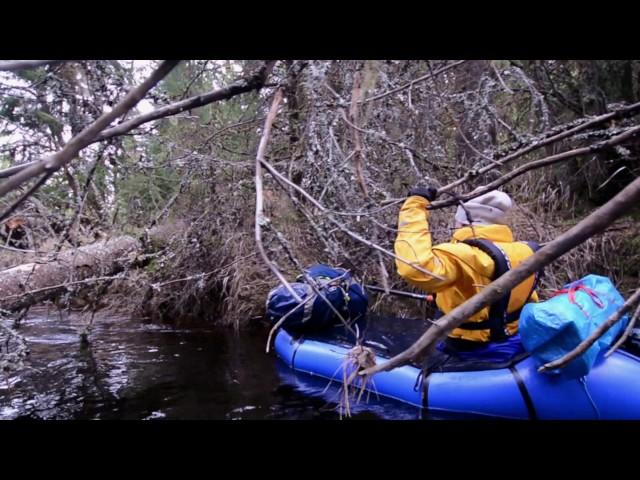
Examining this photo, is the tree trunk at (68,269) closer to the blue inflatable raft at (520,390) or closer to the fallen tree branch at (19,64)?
the blue inflatable raft at (520,390)

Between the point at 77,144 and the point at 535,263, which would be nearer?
the point at 77,144

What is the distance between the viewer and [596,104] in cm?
567

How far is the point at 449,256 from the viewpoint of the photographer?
10.6 ft

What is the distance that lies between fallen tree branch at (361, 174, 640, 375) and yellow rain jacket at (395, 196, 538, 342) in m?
1.51

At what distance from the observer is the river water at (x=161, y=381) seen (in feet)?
14.0

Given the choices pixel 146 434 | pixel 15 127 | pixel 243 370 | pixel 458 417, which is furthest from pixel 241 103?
pixel 146 434

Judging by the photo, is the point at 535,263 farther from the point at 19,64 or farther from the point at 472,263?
the point at 472,263

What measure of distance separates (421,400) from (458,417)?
1.09ft

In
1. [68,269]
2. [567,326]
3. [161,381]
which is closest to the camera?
[567,326]

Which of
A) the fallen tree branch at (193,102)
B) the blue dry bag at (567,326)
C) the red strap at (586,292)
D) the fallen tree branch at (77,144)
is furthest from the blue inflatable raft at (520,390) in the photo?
the fallen tree branch at (77,144)

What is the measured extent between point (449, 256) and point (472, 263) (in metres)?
0.15

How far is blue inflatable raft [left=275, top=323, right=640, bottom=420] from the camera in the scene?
318 cm

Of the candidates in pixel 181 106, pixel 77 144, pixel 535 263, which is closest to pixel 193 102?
pixel 181 106

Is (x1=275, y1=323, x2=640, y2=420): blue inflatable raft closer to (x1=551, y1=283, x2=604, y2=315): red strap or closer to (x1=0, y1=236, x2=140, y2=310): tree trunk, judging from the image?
(x1=551, y1=283, x2=604, y2=315): red strap
